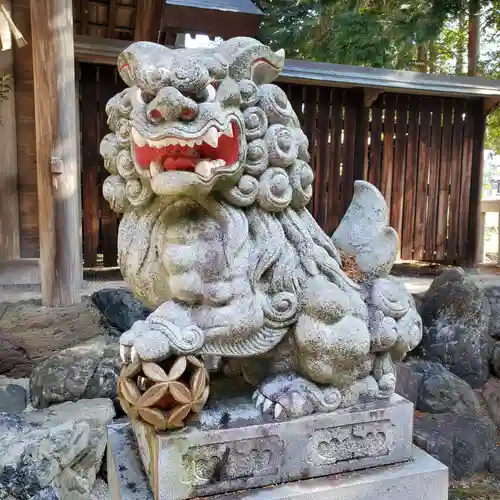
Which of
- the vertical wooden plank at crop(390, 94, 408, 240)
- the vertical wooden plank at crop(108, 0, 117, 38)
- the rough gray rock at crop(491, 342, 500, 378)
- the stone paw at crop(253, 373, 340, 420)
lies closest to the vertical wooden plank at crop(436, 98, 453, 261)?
the vertical wooden plank at crop(390, 94, 408, 240)

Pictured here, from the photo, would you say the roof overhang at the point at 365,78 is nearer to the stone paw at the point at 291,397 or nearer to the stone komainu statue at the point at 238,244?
the stone komainu statue at the point at 238,244

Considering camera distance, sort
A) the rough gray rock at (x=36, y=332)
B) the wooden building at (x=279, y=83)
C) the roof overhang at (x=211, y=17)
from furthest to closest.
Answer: the roof overhang at (x=211, y=17), the wooden building at (x=279, y=83), the rough gray rock at (x=36, y=332)

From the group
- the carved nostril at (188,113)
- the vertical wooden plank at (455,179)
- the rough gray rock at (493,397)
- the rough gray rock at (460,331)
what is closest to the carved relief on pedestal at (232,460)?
the carved nostril at (188,113)

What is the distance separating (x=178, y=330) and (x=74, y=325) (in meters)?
2.57

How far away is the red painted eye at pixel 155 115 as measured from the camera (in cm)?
119

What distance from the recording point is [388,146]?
223 inches

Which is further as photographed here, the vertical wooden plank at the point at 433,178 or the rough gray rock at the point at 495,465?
the vertical wooden plank at the point at 433,178

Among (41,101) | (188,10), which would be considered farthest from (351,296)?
(188,10)

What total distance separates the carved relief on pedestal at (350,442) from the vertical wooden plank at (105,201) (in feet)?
12.5

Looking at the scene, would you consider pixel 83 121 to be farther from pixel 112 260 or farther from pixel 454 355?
pixel 454 355

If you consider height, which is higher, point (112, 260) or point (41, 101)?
point (41, 101)

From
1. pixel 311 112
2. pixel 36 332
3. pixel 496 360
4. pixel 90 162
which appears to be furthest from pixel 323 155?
pixel 36 332

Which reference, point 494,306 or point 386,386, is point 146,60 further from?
point 494,306

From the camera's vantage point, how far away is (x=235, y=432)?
51.2 inches
